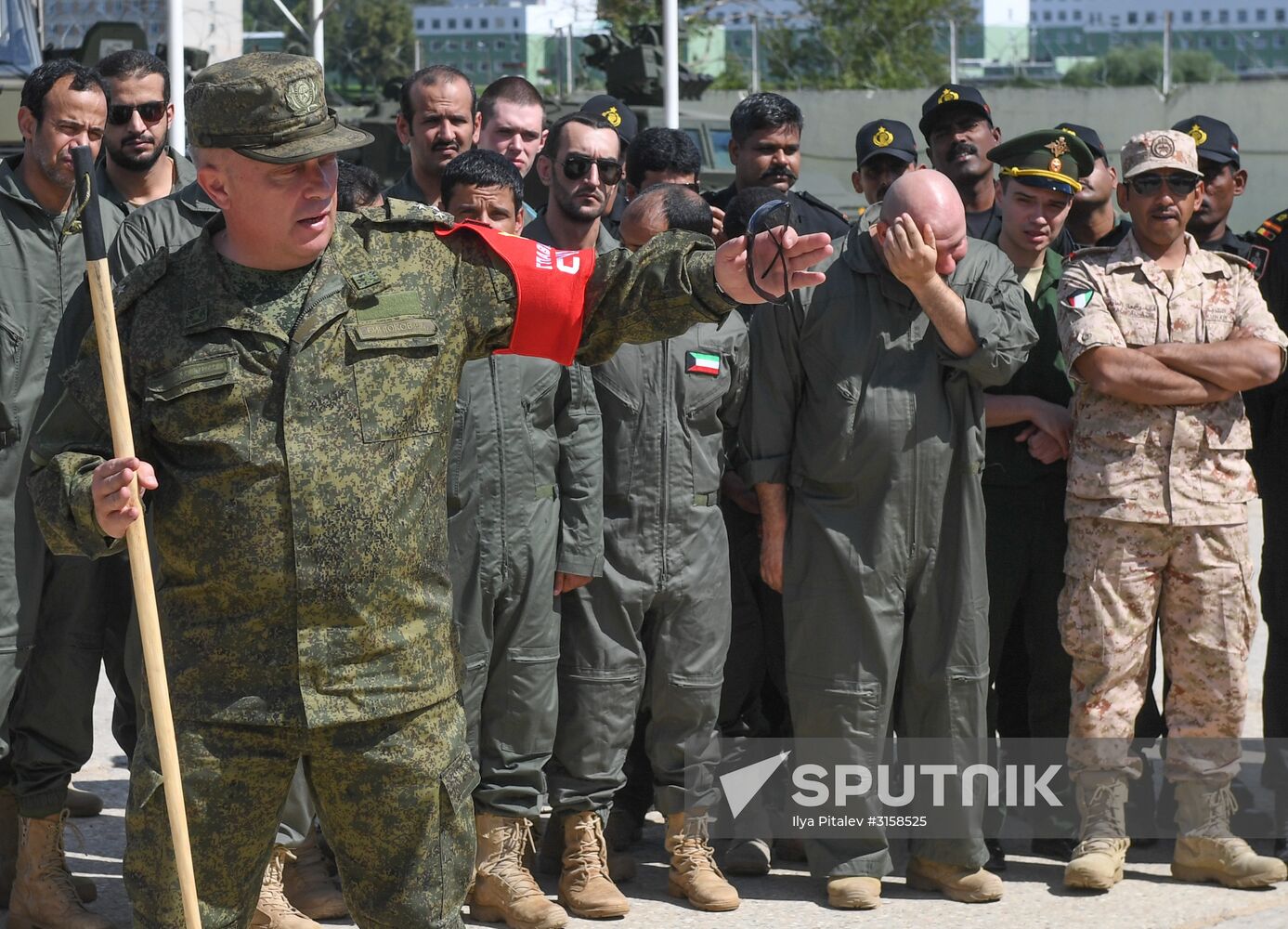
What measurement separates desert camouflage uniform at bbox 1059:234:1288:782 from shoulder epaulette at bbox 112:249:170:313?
294 cm

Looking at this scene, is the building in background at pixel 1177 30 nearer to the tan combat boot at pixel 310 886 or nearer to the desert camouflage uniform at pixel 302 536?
the tan combat boot at pixel 310 886

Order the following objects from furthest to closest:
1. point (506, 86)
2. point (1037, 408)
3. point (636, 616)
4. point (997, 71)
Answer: point (997, 71) → point (506, 86) → point (1037, 408) → point (636, 616)

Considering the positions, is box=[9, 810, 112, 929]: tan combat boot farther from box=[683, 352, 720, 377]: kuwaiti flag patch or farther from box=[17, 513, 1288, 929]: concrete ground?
box=[683, 352, 720, 377]: kuwaiti flag patch

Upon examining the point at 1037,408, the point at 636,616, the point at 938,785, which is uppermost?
the point at 1037,408

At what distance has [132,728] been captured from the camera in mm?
5402

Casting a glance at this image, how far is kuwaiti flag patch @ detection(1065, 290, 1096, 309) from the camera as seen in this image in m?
5.32

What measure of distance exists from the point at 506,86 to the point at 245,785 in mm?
4122

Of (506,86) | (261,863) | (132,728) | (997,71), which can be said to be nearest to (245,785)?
(261,863)

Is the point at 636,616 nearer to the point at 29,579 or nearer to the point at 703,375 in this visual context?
the point at 703,375

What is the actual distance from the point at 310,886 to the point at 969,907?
1.91m

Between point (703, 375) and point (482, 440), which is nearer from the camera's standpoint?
point (482, 440)

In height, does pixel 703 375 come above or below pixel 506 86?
below

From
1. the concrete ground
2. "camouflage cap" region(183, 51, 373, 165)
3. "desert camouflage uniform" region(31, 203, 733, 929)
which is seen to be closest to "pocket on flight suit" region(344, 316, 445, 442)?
"desert camouflage uniform" region(31, 203, 733, 929)

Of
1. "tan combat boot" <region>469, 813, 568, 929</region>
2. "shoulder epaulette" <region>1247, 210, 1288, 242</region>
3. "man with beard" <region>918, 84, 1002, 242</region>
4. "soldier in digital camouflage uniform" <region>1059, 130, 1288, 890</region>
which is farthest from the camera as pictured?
"man with beard" <region>918, 84, 1002, 242</region>
